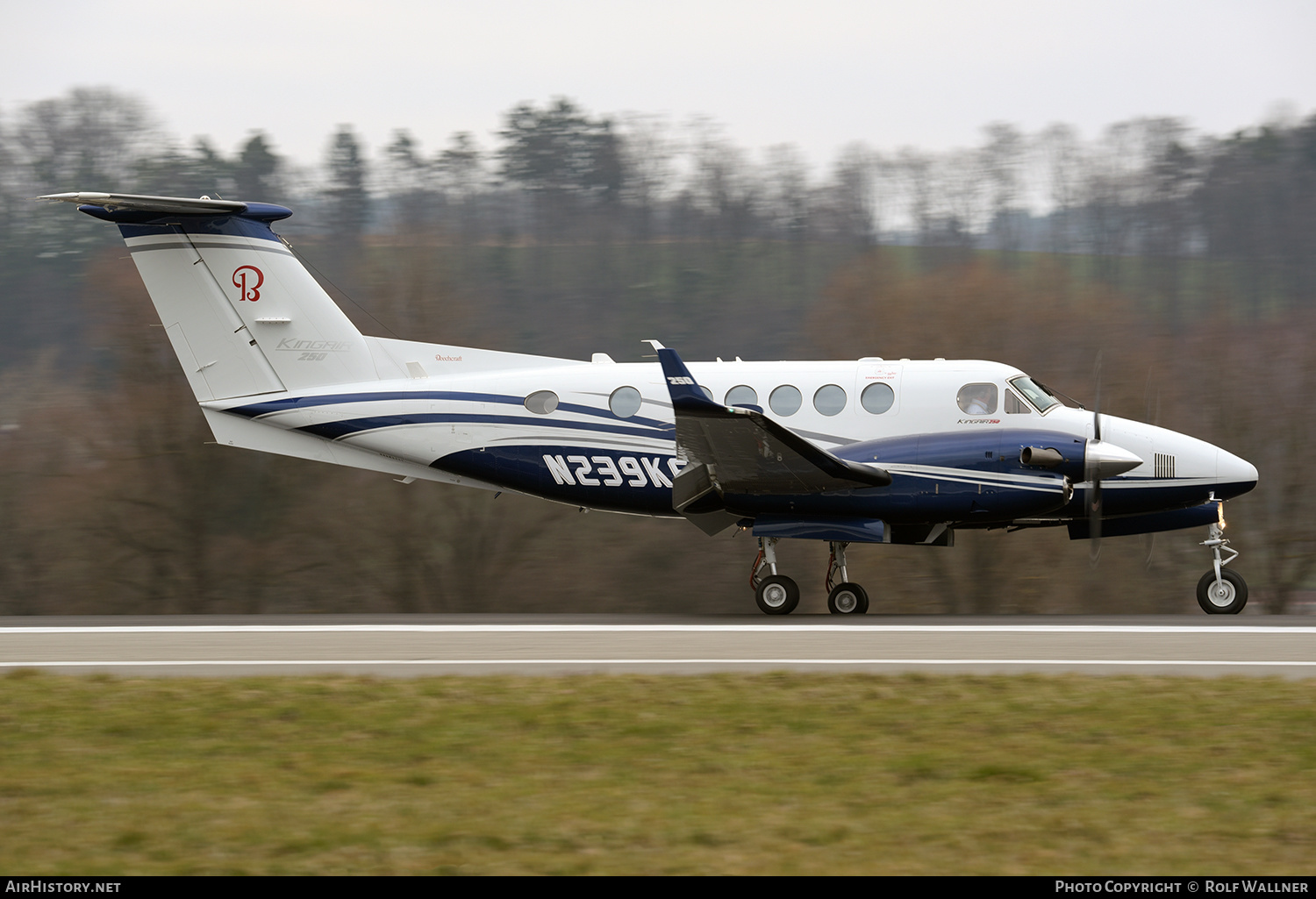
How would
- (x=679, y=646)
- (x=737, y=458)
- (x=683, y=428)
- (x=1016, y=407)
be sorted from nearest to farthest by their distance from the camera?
(x=679, y=646)
(x=683, y=428)
(x=737, y=458)
(x=1016, y=407)

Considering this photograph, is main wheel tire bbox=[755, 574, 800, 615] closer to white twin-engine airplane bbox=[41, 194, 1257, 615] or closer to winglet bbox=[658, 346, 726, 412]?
white twin-engine airplane bbox=[41, 194, 1257, 615]

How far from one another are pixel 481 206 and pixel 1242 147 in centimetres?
2410

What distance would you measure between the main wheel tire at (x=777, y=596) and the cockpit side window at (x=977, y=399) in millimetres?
3133

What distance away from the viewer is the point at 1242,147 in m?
37.4

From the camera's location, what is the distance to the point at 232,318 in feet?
54.2

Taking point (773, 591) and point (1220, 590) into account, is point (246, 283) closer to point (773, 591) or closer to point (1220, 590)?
point (773, 591)

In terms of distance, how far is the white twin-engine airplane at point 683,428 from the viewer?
47.5 ft

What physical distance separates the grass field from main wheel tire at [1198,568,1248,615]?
7157mm

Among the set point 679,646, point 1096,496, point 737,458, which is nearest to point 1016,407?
point 1096,496

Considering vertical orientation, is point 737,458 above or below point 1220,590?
above

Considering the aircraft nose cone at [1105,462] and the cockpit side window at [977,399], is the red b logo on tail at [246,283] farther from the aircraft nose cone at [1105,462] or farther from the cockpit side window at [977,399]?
the aircraft nose cone at [1105,462]

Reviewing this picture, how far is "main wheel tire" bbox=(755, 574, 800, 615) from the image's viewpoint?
50.0ft

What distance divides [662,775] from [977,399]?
1003 centimetres

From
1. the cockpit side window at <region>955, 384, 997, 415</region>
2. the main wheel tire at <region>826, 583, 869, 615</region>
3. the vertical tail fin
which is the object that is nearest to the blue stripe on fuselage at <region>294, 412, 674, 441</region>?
the vertical tail fin
